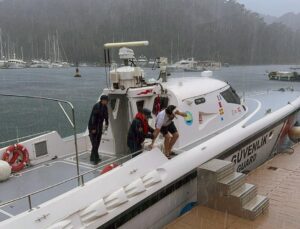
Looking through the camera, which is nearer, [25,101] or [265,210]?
[265,210]

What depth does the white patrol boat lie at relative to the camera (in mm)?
4906

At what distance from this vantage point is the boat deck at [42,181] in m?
5.14

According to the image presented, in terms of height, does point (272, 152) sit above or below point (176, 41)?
below

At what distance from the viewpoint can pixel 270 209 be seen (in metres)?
6.51

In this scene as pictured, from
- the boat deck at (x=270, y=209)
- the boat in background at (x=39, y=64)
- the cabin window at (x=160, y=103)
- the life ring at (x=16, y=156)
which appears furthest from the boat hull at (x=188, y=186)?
the boat in background at (x=39, y=64)

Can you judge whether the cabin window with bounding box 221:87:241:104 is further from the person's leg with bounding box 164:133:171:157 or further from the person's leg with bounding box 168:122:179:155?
the person's leg with bounding box 164:133:171:157

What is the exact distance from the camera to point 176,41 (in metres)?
107

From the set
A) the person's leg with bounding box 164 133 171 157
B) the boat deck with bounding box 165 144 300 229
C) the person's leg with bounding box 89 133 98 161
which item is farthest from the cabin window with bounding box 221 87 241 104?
the person's leg with bounding box 89 133 98 161

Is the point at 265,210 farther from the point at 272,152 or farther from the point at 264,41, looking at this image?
the point at 264,41

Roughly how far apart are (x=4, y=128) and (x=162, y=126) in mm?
14904

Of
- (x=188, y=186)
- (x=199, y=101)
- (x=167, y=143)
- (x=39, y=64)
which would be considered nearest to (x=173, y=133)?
(x=167, y=143)

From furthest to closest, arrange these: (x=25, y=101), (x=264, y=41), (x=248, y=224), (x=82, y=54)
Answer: (x=264, y=41), (x=82, y=54), (x=25, y=101), (x=248, y=224)

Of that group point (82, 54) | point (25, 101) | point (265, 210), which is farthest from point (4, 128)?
point (82, 54)

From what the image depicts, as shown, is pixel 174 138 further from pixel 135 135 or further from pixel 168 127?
pixel 135 135
